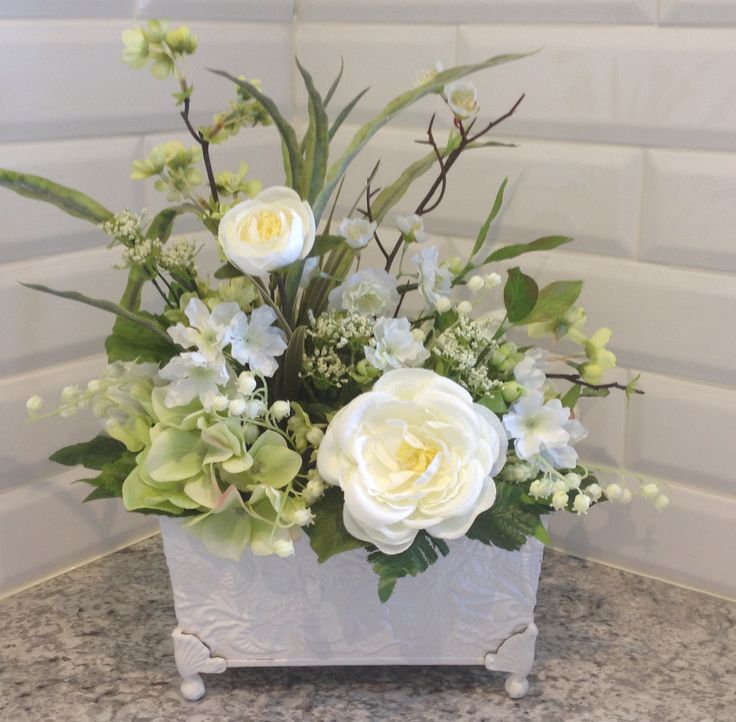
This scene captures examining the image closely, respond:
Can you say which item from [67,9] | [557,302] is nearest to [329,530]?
[557,302]

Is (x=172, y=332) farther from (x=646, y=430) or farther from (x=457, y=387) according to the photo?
(x=646, y=430)

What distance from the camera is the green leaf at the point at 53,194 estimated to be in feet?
2.25

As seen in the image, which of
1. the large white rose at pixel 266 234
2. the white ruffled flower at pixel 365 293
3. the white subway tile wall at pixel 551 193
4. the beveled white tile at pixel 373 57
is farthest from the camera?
the beveled white tile at pixel 373 57

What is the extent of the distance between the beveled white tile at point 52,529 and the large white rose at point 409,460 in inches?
14.8

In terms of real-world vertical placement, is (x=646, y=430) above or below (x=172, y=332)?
below

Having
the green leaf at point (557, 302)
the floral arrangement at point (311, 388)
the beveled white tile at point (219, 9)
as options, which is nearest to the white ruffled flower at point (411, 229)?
the floral arrangement at point (311, 388)

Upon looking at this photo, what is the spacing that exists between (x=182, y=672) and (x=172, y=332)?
28 centimetres

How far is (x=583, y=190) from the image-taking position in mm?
894

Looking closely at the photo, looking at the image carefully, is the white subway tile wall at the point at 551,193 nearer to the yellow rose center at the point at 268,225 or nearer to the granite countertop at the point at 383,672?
the granite countertop at the point at 383,672

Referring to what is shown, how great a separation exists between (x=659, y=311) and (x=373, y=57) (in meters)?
0.38

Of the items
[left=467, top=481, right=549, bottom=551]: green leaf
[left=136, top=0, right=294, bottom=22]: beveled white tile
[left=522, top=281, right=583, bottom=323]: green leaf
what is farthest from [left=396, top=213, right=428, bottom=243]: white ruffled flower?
[left=136, top=0, right=294, bottom=22]: beveled white tile

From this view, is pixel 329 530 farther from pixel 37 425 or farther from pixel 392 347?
pixel 37 425

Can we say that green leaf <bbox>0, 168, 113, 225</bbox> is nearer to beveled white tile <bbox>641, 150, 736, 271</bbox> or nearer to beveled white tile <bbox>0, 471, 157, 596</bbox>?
beveled white tile <bbox>0, 471, 157, 596</bbox>

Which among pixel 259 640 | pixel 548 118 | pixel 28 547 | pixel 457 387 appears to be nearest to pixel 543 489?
pixel 457 387
